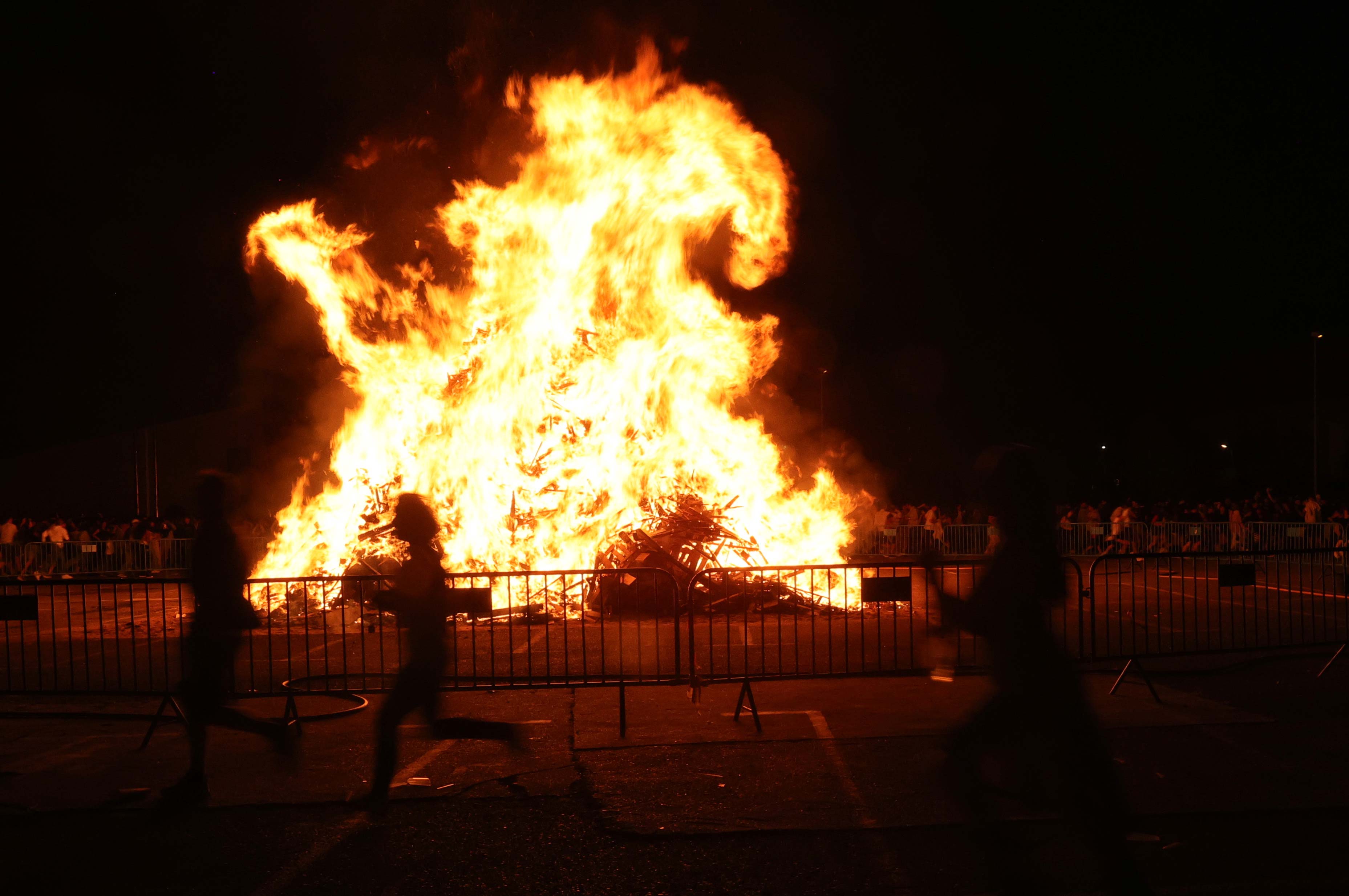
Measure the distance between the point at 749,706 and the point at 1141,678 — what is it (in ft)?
11.8

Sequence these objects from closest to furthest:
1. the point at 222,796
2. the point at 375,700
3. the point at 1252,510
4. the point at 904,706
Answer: the point at 222,796 → the point at 904,706 → the point at 375,700 → the point at 1252,510

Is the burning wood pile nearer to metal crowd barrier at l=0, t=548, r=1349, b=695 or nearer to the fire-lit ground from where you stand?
metal crowd barrier at l=0, t=548, r=1349, b=695

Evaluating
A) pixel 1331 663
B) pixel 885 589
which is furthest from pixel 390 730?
pixel 1331 663

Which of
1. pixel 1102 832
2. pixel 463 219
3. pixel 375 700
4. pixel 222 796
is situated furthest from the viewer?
pixel 463 219

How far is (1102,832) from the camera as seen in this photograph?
439 cm

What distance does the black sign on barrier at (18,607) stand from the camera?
8.17 meters

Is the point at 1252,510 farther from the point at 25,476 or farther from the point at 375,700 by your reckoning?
the point at 25,476

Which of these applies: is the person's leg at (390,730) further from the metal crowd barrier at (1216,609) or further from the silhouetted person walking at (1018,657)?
the metal crowd barrier at (1216,609)

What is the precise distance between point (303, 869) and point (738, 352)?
11335 millimetres

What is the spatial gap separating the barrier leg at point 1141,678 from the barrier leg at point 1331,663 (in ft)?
4.86

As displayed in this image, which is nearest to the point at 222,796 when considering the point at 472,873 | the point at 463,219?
the point at 472,873

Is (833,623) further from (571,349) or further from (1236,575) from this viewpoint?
(1236,575)

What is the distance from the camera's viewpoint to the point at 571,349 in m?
14.8

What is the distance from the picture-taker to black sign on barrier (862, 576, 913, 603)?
315 inches
